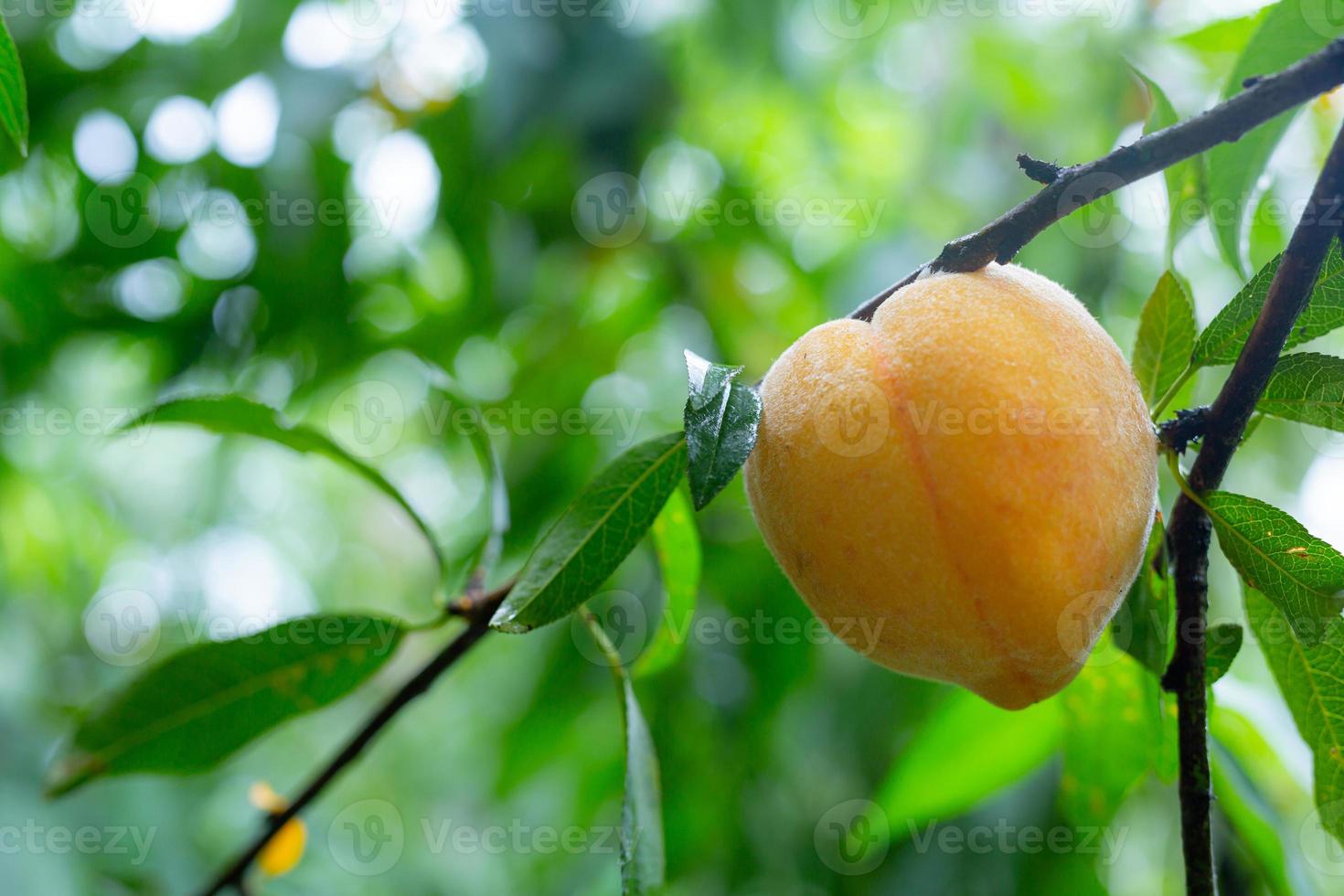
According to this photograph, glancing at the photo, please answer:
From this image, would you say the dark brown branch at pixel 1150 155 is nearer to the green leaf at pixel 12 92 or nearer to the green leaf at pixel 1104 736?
the green leaf at pixel 1104 736

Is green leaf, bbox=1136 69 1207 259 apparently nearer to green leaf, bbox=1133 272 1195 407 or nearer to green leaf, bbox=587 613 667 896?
green leaf, bbox=1133 272 1195 407

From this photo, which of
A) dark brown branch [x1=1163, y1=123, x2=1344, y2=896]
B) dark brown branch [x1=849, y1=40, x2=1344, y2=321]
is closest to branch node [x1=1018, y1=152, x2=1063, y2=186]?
dark brown branch [x1=849, y1=40, x2=1344, y2=321]

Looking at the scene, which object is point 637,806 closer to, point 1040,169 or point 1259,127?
point 1040,169

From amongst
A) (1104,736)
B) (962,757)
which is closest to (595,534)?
(1104,736)

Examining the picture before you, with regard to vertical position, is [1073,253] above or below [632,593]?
above

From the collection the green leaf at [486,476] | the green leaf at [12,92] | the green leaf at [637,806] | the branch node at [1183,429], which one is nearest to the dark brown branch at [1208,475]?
the branch node at [1183,429]

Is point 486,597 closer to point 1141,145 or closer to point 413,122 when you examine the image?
point 1141,145

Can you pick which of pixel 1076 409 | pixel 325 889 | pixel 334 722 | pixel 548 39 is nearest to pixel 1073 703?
pixel 1076 409

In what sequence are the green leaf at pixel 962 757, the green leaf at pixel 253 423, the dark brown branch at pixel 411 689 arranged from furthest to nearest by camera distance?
the green leaf at pixel 962 757 < the green leaf at pixel 253 423 < the dark brown branch at pixel 411 689
